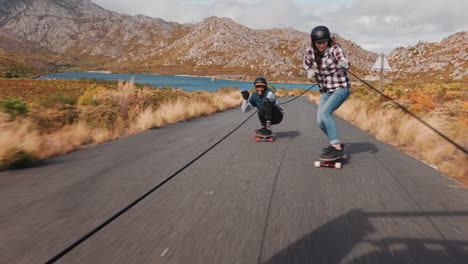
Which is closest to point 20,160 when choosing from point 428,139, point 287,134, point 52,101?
point 52,101

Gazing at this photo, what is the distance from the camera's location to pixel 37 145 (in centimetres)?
557

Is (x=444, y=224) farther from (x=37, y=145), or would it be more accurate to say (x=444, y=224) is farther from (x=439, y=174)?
(x=37, y=145)

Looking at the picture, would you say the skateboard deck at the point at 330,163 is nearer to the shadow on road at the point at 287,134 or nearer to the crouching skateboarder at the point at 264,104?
the crouching skateboarder at the point at 264,104

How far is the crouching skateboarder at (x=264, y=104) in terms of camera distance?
7.23m

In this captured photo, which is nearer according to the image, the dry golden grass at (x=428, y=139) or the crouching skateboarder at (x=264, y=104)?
the dry golden grass at (x=428, y=139)

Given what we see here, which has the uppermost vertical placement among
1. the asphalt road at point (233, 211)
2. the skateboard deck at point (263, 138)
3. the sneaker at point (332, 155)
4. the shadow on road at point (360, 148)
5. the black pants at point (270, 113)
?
the black pants at point (270, 113)

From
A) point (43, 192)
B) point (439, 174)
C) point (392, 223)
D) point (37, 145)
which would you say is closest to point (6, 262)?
point (43, 192)

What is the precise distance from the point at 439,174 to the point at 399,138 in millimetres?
3162

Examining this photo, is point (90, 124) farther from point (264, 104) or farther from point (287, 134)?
point (287, 134)

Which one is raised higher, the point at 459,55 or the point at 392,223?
the point at 459,55

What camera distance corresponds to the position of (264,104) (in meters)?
7.45

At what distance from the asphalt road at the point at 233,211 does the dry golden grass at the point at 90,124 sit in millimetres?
543

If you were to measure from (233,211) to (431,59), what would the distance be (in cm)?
11068

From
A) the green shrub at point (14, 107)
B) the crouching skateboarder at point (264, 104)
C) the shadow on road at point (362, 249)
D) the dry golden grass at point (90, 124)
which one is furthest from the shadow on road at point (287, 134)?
the green shrub at point (14, 107)
